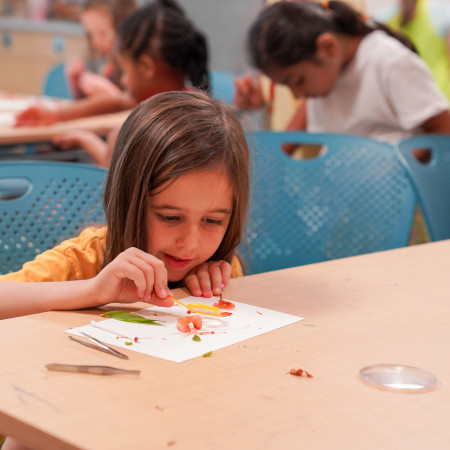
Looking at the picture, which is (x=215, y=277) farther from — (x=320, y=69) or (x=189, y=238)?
(x=320, y=69)

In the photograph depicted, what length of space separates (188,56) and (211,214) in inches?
65.9

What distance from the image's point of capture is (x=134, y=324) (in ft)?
3.17

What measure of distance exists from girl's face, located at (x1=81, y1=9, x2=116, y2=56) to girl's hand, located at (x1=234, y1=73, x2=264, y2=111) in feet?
4.72

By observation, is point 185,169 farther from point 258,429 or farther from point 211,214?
point 258,429

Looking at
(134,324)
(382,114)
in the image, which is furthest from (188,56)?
(134,324)

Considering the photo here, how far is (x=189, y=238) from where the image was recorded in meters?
1.22

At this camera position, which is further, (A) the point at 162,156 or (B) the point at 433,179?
(B) the point at 433,179

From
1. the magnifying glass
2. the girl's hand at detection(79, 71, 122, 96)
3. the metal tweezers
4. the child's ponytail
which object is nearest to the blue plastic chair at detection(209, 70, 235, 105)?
the girl's hand at detection(79, 71, 122, 96)

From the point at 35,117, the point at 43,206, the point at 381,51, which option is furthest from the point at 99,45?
the point at 43,206

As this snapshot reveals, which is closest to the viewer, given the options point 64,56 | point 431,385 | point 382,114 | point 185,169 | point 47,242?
point 431,385

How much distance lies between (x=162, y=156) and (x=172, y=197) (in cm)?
7

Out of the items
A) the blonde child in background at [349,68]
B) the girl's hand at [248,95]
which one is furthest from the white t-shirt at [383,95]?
the girl's hand at [248,95]

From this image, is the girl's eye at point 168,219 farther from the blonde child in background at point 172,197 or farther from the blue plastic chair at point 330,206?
the blue plastic chair at point 330,206

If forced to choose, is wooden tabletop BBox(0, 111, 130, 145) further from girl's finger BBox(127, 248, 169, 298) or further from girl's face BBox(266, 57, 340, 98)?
girl's finger BBox(127, 248, 169, 298)
